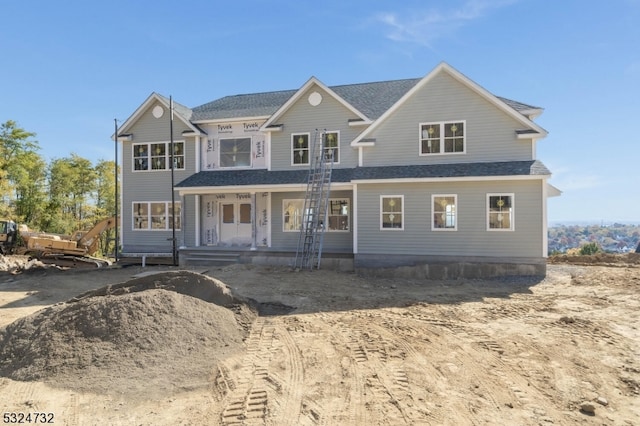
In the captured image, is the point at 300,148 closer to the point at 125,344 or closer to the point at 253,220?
the point at 253,220

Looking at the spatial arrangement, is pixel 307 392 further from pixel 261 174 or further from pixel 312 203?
pixel 261 174

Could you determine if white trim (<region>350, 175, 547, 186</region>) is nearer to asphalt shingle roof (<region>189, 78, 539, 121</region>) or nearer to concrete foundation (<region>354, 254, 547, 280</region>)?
concrete foundation (<region>354, 254, 547, 280</region>)

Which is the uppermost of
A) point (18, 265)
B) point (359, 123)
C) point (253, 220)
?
point (359, 123)

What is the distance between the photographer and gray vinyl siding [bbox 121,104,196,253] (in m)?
20.4

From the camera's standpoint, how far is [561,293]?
1210cm

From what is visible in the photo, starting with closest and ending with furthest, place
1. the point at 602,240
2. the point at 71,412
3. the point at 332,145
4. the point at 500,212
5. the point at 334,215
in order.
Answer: the point at 71,412 < the point at 500,212 < the point at 334,215 < the point at 332,145 < the point at 602,240

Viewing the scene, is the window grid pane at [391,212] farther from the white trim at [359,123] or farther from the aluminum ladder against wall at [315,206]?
the white trim at [359,123]

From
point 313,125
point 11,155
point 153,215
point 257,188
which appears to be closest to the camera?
point 257,188

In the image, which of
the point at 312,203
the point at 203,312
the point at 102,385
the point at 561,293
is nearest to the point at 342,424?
the point at 102,385

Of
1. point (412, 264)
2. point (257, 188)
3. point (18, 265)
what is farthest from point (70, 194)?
point (412, 264)

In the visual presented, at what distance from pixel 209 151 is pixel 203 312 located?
14.2 meters

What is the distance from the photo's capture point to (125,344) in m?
6.48

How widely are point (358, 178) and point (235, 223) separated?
7558 millimetres

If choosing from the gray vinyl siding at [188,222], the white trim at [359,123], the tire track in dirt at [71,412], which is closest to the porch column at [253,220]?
A: the gray vinyl siding at [188,222]
